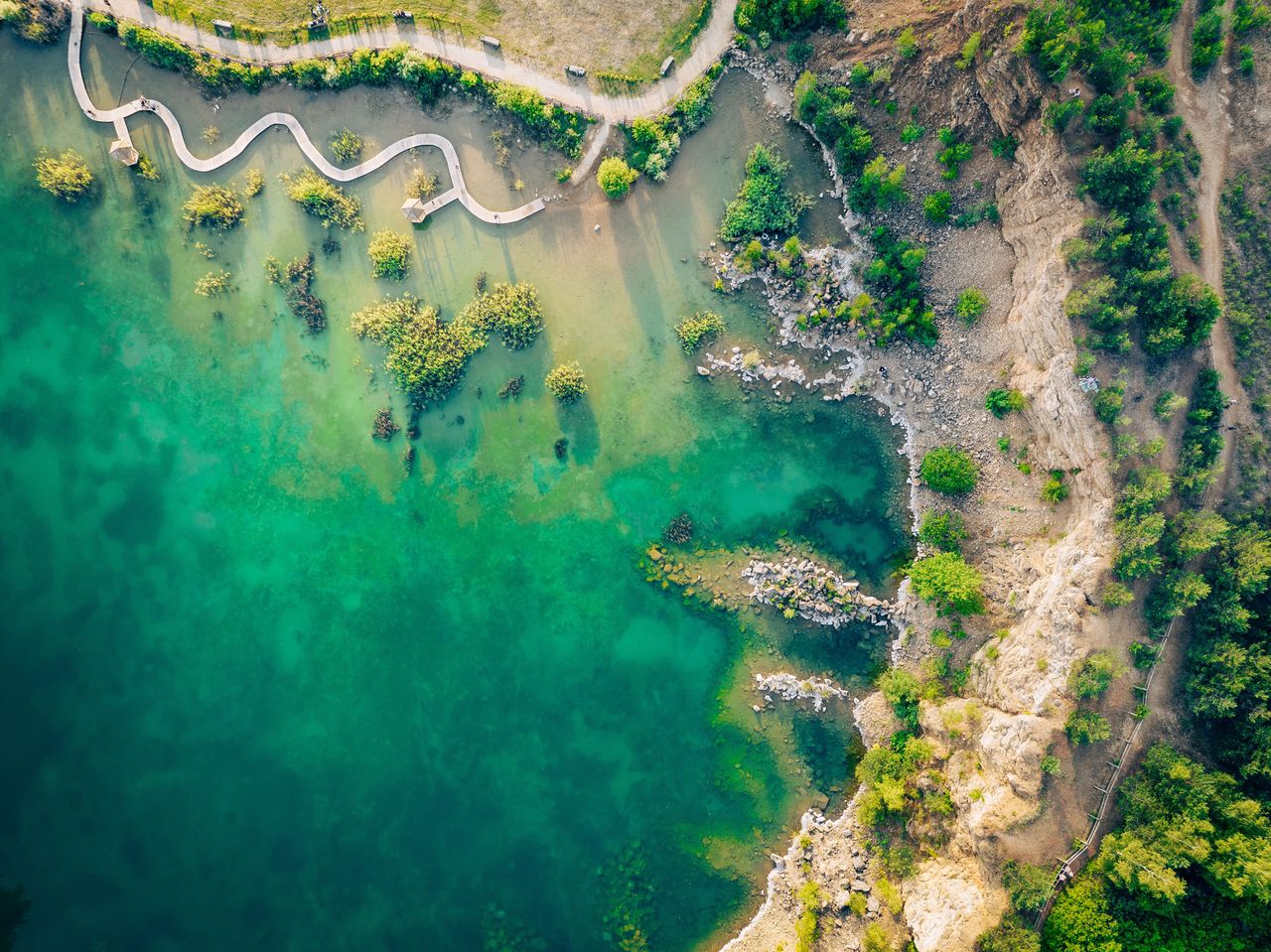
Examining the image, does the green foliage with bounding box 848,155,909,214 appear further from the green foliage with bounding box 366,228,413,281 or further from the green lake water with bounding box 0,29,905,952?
the green foliage with bounding box 366,228,413,281

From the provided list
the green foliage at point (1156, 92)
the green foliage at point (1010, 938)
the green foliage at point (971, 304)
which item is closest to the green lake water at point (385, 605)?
the green foliage at point (971, 304)

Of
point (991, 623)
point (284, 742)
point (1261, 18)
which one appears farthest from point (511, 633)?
point (1261, 18)

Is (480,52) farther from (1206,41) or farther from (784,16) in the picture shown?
(1206,41)

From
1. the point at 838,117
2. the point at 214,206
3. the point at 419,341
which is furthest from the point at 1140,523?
the point at 214,206

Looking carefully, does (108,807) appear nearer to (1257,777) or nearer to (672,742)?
(672,742)

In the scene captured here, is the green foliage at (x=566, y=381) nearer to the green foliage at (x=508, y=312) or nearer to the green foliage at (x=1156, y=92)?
the green foliage at (x=508, y=312)
